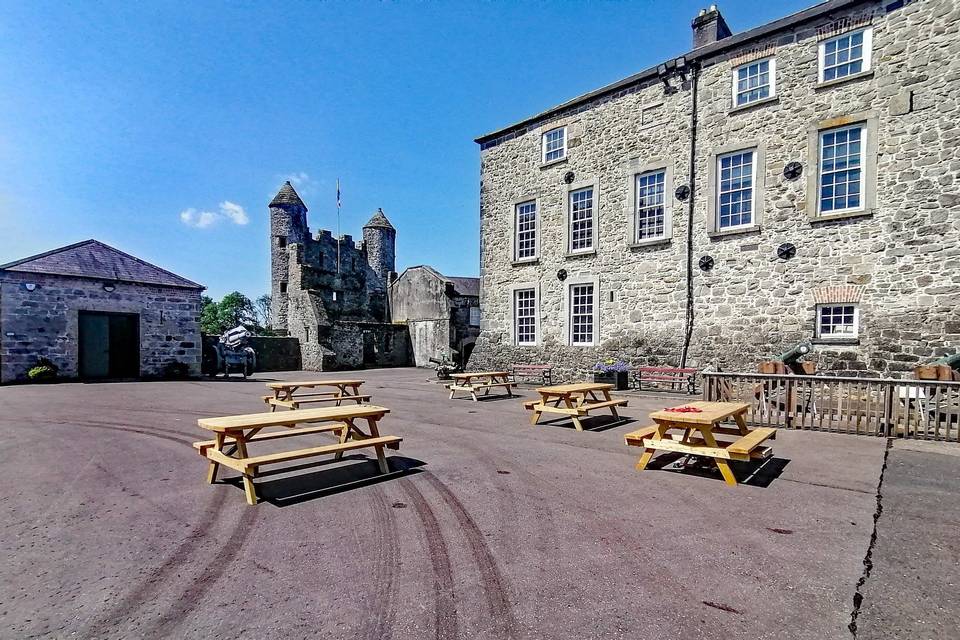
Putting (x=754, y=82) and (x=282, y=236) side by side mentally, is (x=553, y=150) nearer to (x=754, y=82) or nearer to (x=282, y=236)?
(x=754, y=82)

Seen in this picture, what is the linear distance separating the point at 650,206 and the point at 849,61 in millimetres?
5803

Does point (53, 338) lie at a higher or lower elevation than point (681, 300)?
lower

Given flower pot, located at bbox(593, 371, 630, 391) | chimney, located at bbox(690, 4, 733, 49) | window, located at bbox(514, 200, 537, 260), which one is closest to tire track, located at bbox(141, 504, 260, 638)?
flower pot, located at bbox(593, 371, 630, 391)

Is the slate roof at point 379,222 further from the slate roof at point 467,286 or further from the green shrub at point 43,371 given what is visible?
the green shrub at point 43,371

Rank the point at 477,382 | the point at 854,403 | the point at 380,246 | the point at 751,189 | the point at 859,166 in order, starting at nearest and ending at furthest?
1. the point at 854,403
2. the point at 859,166
3. the point at 751,189
4. the point at 477,382
5. the point at 380,246

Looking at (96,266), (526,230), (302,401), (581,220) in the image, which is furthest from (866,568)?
(96,266)

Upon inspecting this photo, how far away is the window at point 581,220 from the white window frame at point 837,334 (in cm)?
691

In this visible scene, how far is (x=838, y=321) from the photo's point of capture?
12.0 meters

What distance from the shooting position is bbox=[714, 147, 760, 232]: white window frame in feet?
43.3

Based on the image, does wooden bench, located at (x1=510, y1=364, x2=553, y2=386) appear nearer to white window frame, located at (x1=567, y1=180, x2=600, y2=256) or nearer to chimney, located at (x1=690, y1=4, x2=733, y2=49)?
white window frame, located at (x1=567, y1=180, x2=600, y2=256)

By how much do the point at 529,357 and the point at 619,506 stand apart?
13.1 metres

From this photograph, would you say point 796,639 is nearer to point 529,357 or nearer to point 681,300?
point 681,300

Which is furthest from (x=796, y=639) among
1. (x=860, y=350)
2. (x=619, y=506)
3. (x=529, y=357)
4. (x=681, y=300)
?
(x=529, y=357)

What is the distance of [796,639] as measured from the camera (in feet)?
8.77
